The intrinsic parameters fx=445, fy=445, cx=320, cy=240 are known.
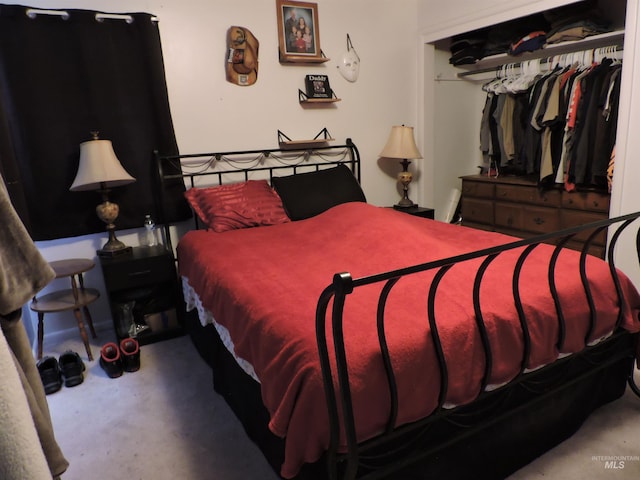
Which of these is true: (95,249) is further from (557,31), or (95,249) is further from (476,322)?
(557,31)

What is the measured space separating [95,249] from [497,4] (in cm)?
316

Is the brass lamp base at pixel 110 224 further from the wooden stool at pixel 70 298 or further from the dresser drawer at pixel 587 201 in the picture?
the dresser drawer at pixel 587 201

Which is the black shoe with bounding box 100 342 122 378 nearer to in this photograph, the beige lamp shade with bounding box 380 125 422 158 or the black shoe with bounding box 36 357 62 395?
the black shoe with bounding box 36 357 62 395

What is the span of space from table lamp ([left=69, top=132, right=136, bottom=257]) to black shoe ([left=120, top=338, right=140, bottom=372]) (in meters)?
0.55

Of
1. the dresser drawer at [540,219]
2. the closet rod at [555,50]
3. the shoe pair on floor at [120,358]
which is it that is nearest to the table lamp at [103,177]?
the shoe pair on floor at [120,358]

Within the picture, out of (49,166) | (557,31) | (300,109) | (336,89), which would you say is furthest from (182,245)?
(557,31)

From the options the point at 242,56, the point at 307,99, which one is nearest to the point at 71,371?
the point at 242,56

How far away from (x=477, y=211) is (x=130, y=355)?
10.0 feet

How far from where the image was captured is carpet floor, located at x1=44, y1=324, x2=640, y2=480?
1.59 metres

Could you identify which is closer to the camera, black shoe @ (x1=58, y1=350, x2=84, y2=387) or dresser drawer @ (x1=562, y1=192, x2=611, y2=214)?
black shoe @ (x1=58, y1=350, x2=84, y2=387)

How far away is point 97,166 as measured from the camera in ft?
8.10

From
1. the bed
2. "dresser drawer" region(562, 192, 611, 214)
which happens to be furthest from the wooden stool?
"dresser drawer" region(562, 192, 611, 214)

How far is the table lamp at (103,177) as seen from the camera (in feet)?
8.09

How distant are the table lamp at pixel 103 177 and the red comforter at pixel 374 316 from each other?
72cm
